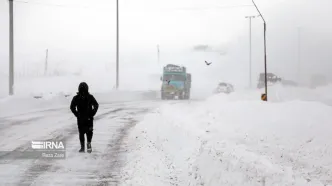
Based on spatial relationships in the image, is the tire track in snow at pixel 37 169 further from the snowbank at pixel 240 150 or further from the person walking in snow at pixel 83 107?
the snowbank at pixel 240 150

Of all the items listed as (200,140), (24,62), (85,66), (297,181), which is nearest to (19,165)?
(200,140)

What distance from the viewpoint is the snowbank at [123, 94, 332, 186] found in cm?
594

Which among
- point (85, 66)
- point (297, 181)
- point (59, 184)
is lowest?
point (59, 184)

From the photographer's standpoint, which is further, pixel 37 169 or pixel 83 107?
pixel 83 107

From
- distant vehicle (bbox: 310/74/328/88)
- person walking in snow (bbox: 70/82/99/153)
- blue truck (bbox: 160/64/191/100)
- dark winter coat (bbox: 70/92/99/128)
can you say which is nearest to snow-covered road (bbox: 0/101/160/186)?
person walking in snow (bbox: 70/82/99/153)

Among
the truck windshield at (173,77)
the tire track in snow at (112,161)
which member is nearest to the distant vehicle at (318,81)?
the truck windshield at (173,77)

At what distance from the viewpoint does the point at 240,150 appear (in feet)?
24.7

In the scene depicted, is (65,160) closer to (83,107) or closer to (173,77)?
(83,107)

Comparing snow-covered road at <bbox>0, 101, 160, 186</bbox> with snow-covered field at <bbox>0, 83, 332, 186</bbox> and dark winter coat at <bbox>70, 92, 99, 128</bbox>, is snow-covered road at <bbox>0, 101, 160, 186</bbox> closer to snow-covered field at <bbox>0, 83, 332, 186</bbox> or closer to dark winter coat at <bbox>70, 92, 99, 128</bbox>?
snow-covered field at <bbox>0, 83, 332, 186</bbox>

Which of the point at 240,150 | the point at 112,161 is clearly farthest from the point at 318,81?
the point at 240,150

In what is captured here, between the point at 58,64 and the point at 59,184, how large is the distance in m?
134

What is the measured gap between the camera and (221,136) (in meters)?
9.55

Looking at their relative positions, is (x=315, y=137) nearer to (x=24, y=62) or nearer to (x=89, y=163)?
(x=89, y=163)

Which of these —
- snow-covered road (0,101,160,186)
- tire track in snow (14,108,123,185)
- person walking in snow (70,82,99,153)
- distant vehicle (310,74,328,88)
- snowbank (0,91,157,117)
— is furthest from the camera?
distant vehicle (310,74,328,88)
